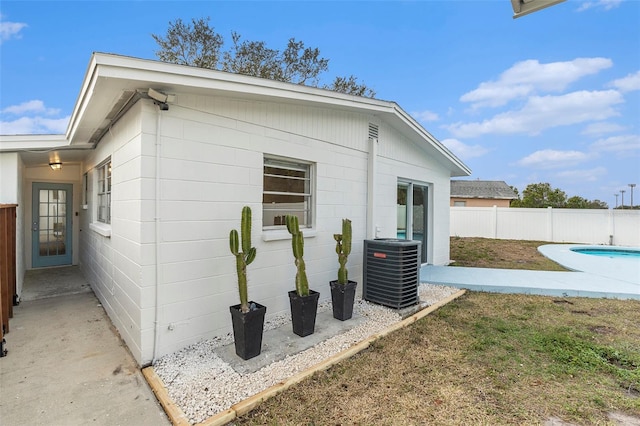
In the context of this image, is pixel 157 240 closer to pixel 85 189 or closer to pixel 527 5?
pixel 527 5

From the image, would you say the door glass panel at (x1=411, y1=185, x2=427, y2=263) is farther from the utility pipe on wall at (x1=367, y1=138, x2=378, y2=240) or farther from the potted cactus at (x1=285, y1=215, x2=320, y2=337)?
the potted cactus at (x1=285, y1=215, x2=320, y2=337)

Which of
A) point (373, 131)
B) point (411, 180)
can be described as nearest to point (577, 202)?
point (411, 180)

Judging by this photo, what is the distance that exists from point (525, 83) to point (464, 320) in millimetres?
13305

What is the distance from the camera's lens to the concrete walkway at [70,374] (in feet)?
8.73

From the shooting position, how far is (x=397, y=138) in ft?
24.4

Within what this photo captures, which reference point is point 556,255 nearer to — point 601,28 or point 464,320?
point 601,28

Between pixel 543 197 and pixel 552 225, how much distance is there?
19140 millimetres

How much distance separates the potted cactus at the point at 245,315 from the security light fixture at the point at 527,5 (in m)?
3.11

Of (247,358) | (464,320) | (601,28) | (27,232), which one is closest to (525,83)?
(601,28)

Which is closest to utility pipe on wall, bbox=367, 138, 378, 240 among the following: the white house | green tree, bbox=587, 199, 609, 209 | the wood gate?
the white house

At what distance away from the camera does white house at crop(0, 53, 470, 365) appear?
346 cm

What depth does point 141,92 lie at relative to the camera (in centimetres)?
338

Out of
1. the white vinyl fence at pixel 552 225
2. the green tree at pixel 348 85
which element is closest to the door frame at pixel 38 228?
the green tree at pixel 348 85

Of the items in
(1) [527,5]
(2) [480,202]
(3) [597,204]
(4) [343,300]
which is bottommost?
(4) [343,300]
